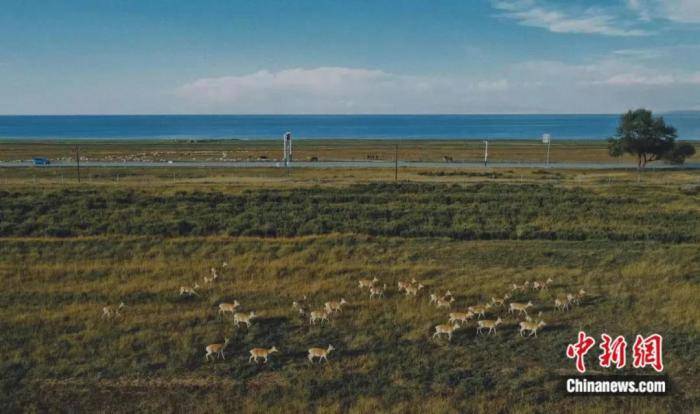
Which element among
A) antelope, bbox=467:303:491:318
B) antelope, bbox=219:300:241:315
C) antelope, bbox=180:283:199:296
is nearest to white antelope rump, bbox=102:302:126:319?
antelope, bbox=180:283:199:296

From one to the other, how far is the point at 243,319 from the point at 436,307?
5.89m

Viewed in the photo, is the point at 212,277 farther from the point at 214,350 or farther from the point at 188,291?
the point at 214,350

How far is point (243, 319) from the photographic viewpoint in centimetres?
1559

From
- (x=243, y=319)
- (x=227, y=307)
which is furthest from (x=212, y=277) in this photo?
(x=243, y=319)

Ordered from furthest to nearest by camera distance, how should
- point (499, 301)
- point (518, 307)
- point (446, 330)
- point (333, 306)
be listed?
point (499, 301), point (333, 306), point (518, 307), point (446, 330)

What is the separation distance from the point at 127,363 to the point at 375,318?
6864mm

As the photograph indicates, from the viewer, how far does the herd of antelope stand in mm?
13844

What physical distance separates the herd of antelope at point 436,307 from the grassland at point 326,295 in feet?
0.96

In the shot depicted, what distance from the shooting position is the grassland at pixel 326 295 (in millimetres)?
12164

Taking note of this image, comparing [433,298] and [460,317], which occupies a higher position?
[460,317]

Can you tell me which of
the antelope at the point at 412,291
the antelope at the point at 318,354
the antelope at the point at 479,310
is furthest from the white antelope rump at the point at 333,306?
the antelope at the point at 479,310

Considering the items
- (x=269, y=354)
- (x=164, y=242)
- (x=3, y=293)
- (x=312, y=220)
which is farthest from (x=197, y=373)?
(x=312, y=220)

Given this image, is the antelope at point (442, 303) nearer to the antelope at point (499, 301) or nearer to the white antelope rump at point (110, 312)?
the antelope at point (499, 301)

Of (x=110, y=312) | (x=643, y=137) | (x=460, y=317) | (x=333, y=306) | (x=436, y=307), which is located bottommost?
(x=110, y=312)
